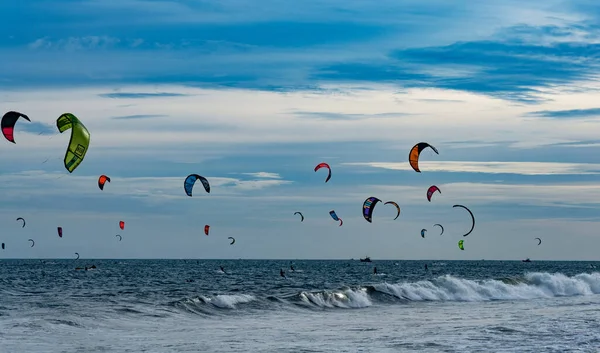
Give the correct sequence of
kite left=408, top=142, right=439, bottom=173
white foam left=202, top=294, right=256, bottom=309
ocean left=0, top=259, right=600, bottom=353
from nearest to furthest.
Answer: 1. ocean left=0, top=259, right=600, bottom=353
2. white foam left=202, top=294, right=256, bottom=309
3. kite left=408, top=142, right=439, bottom=173

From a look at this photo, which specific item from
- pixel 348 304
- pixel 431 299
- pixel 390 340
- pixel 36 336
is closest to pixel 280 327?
pixel 390 340

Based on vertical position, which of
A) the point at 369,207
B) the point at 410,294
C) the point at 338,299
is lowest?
the point at 338,299

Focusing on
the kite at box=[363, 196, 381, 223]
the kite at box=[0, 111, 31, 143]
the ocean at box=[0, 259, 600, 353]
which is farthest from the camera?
the kite at box=[363, 196, 381, 223]

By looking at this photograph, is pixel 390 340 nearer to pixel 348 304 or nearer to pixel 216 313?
pixel 216 313

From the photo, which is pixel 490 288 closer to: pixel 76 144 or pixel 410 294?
pixel 410 294

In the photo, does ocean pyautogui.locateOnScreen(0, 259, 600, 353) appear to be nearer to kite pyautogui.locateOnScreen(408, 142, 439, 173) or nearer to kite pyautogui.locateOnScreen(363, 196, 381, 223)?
kite pyautogui.locateOnScreen(363, 196, 381, 223)

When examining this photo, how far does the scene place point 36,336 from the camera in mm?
21469

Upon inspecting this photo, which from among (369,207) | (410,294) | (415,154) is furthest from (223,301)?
(369,207)

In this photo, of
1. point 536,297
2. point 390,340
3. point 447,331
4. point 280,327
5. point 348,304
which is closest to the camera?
point 390,340

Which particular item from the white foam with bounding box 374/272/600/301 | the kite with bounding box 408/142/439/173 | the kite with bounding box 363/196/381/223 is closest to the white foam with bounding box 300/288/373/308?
the white foam with bounding box 374/272/600/301

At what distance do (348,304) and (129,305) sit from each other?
9679 millimetres

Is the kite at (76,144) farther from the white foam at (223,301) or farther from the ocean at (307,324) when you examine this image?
the white foam at (223,301)

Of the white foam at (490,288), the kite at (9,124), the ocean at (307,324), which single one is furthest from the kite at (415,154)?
the kite at (9,124)

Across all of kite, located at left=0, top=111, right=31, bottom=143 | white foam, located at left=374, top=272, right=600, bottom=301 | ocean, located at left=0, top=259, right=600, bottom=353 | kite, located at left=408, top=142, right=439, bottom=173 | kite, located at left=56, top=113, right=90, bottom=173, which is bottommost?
ocean, located at left=0, top=259, right=600, bottom=353
